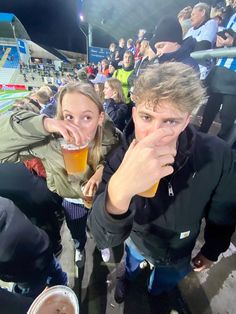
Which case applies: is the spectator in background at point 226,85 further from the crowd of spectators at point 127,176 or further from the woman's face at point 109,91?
the woman's face at point 109,91

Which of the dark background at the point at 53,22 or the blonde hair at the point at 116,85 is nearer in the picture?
the blonde hair at the point at 116,85

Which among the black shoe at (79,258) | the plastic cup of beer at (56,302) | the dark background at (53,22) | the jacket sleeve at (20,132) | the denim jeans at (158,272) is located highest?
the dark background at (53,22)

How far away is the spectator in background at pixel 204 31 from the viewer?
2314 millimetres

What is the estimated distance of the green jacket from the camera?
131cm

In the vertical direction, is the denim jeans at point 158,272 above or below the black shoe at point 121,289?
above

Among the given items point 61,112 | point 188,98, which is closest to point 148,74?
point 188,98

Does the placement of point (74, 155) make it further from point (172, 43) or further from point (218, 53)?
point (172, 43)

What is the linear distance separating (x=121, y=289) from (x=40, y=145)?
1.32m

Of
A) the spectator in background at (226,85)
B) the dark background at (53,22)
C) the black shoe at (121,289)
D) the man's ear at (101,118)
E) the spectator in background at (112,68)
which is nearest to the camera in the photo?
the man's ear at (101,118)

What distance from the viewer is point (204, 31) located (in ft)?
8.74

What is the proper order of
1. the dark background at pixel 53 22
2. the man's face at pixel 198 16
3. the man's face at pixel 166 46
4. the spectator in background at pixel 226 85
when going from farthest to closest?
the dark background at pixel 53 22, the man's face at pixel 198 16, the man's face at pixel 166 46, the spectator in background at pixel 226 85

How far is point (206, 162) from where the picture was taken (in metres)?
1.13

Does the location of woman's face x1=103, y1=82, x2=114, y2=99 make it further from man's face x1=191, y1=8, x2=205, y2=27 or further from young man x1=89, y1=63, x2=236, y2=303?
young man x1=89, y1=63, x2=236, y2=303

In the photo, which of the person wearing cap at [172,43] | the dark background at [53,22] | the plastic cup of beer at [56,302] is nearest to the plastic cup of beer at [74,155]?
the plastic cup of beer at [56,302]
